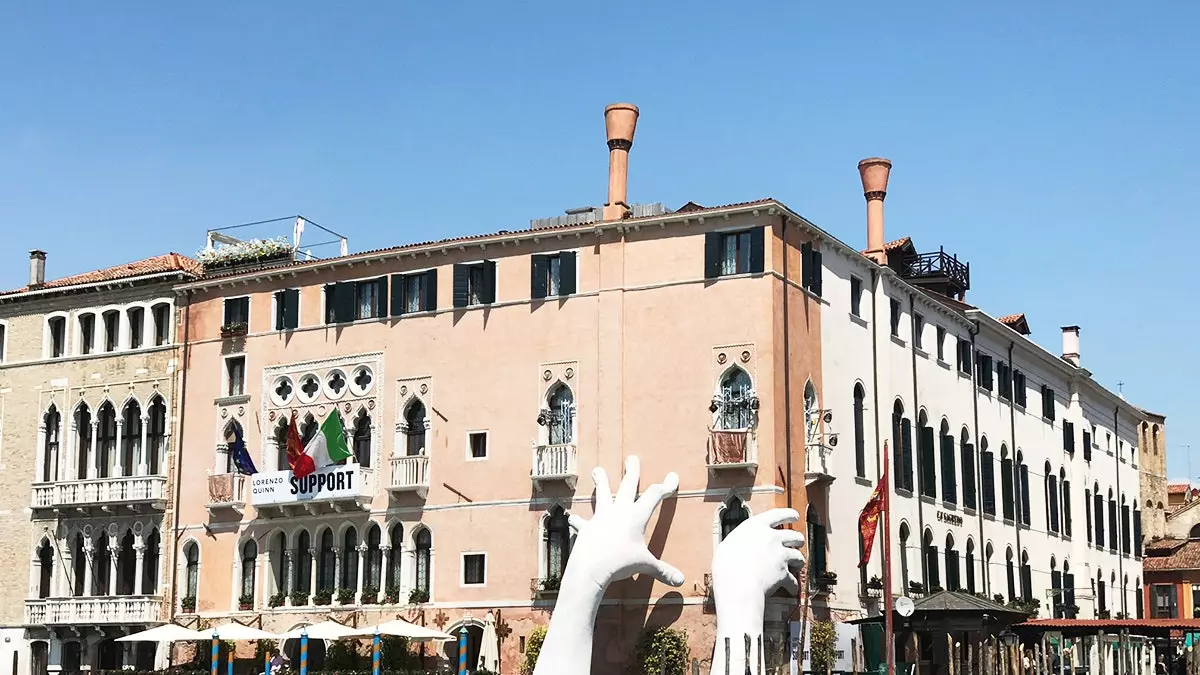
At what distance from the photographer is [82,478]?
4728 cm

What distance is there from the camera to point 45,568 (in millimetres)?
47281

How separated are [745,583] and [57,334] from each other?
23589 mm

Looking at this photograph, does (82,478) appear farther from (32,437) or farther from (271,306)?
(271,306)

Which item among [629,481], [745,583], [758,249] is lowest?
[745,583]

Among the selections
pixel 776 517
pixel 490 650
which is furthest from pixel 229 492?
pixel 776 517

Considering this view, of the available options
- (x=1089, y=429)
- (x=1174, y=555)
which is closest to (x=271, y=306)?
(x=1089, y=429)

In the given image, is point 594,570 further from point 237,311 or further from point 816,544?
point 237,311

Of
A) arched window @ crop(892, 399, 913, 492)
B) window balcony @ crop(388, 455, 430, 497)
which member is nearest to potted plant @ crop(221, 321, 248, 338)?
window balcony @ crop(388, 455, 430, 497)

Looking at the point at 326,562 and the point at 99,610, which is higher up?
the point at 326,562

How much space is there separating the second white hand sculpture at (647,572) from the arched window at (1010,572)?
14946mm

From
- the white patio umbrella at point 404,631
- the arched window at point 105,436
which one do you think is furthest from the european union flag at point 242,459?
the white patio umbrella at point 404,631

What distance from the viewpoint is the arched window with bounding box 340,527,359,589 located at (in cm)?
4294

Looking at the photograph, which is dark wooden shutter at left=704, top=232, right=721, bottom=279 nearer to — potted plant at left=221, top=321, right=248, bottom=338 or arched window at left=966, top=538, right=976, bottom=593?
arched window at left=966, top=538, right=976, bottom=593

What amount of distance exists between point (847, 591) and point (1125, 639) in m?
12.6
